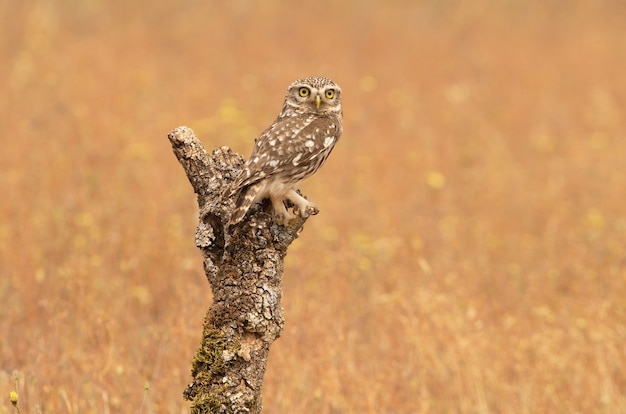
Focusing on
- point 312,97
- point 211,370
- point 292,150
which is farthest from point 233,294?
point 312,97

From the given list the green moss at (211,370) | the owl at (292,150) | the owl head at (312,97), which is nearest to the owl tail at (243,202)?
the owl at (292,150)

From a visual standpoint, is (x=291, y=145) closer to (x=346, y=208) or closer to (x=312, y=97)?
(x=312, y=97)

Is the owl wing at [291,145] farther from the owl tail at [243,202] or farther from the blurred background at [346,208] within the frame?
the blurred background at [346,208]

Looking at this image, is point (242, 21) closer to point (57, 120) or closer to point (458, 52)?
point (458, 52)

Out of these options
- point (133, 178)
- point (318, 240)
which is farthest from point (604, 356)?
point (133, 178)

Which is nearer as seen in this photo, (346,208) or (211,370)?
(211,370)
